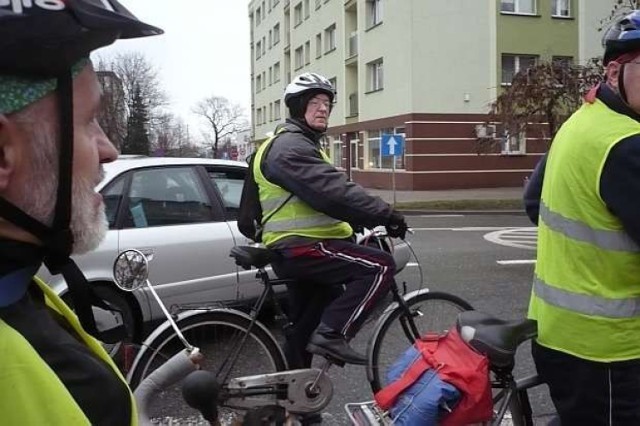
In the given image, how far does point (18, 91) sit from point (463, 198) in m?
21.6

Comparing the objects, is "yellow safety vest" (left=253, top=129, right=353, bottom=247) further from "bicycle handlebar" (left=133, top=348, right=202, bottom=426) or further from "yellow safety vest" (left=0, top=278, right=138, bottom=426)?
"yellow safety vest" (left=0, top=278, right=138, bottom=426)

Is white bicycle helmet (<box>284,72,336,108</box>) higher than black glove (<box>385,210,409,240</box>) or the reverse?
higher

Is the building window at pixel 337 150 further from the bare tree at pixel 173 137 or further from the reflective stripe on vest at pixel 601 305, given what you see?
the reflective stripe on vest at pixel 601 305

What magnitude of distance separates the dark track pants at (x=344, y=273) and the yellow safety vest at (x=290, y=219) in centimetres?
7

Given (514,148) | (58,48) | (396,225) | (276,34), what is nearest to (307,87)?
(396,225)

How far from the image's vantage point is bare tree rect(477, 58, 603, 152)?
19234mm

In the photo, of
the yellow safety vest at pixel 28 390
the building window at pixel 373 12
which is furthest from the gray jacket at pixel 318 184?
the building window at pixel 373 12

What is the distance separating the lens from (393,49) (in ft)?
93.9

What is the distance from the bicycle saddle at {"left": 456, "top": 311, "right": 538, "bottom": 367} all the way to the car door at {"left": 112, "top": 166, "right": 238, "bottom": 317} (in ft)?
10.5

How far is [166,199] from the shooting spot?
5527 millimetres

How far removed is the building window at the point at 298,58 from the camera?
4575cm

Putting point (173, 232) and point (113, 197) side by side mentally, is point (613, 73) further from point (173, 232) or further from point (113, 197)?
point (113, 197)

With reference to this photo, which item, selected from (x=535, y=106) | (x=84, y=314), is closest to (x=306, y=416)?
(x=84, y=314)

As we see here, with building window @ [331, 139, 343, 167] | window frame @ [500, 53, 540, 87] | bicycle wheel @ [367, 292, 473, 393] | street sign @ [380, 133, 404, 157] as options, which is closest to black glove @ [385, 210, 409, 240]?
bicycle wheel @ [367, 292, 473, 393]
